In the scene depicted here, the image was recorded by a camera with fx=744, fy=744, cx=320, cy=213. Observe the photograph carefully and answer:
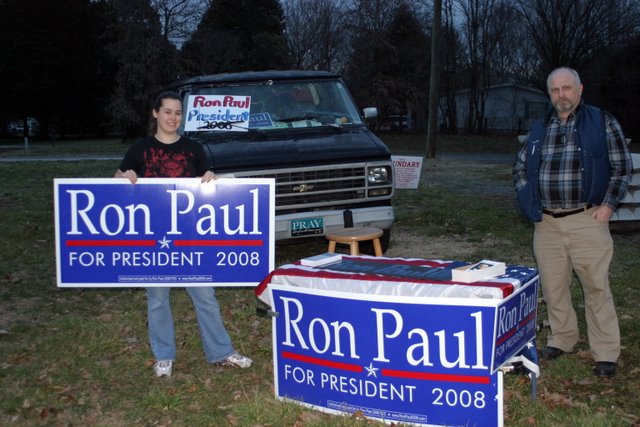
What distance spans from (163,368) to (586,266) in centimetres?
292

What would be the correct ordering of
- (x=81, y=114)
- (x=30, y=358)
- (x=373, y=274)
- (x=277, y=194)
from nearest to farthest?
(x=373, y=274) → (x=30, y=358) → (x=277, y=194) → (x=81, y=114)

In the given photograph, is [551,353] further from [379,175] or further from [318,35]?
[318,35]

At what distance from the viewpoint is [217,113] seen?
8359 mm

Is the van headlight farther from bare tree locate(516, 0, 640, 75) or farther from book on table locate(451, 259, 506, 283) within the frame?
bare tree locate(516, 0, 640, 75)

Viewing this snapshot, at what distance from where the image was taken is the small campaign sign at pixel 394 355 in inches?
151

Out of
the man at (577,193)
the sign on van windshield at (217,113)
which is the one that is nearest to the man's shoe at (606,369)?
the man at (577,193)

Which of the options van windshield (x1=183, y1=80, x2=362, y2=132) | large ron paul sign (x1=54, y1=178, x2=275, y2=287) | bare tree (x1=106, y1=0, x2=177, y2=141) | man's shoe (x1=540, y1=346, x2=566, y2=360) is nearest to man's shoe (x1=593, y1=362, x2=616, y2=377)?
man's shoe (x1=540, y1=346, x2=566, y2=360)

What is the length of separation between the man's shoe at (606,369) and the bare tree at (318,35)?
44772 millimetres

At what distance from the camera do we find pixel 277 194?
24.9 ft

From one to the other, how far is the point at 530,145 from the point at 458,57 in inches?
1921

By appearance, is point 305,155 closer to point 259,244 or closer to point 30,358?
point 259,244

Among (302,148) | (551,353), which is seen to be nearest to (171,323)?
(551,353)

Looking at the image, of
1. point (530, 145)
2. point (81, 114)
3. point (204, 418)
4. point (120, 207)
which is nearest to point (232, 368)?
point (204, 418)

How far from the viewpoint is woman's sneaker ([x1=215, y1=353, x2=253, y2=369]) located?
205 inches
